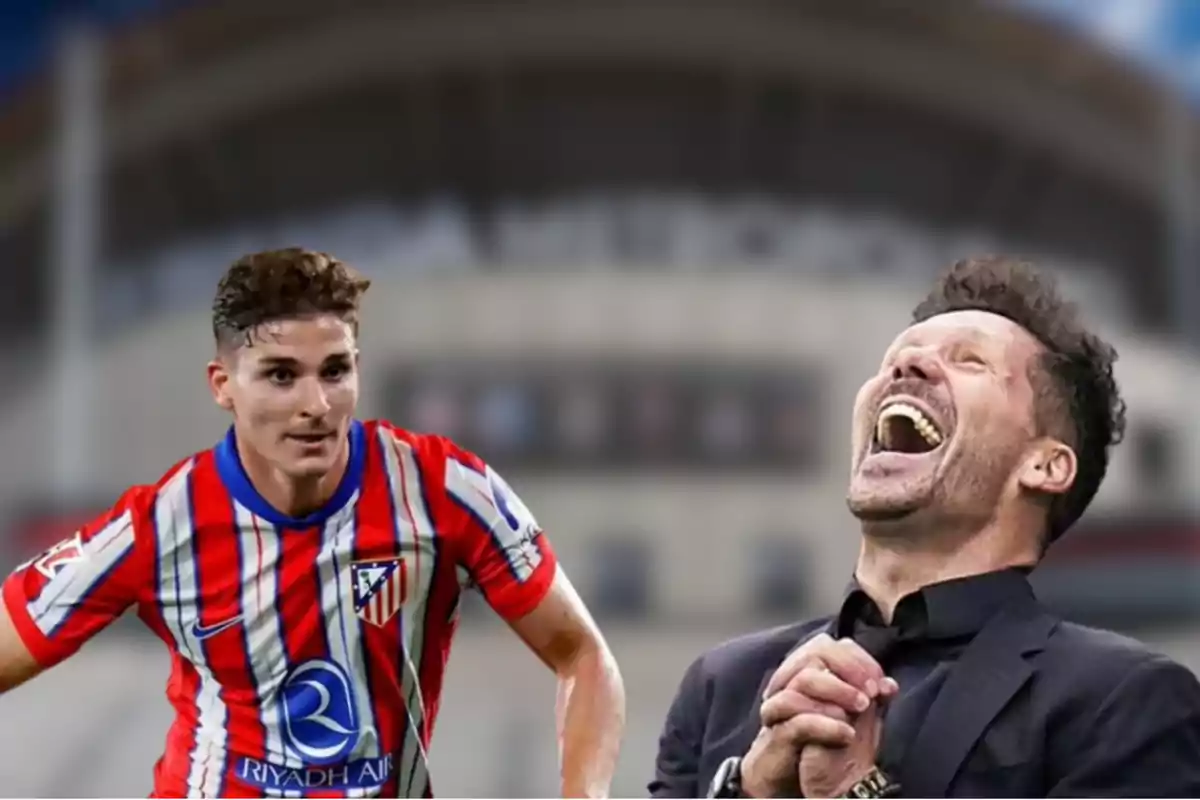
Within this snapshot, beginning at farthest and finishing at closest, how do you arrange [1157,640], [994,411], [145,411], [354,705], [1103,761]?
[145,411] → [1157,640] → [354,705] → [994,411] → [1103,761]

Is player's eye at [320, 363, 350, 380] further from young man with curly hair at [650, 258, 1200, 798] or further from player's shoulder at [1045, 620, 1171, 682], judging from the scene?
player's shoulder at [1045, 620, 1171, 682]

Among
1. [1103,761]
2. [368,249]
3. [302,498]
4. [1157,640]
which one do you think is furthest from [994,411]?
[368,249]

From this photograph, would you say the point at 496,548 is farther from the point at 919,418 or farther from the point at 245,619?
the point at 919,418

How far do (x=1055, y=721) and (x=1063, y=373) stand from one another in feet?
0.90

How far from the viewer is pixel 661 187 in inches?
271

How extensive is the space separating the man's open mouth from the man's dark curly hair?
83mm

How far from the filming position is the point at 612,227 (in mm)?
7008

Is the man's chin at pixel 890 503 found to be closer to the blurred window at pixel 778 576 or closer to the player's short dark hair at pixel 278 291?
the player's short dark hair at pixel 278 291

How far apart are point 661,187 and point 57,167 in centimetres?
269

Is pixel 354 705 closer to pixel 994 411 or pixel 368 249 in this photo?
pixel 994 411

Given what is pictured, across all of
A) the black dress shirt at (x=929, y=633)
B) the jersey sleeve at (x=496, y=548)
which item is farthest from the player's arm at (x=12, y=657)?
the black dress shirt at (x=929, y=633)

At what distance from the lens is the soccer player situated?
1285 mm

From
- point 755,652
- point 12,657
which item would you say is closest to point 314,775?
point 12,657

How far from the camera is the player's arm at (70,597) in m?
1.30
